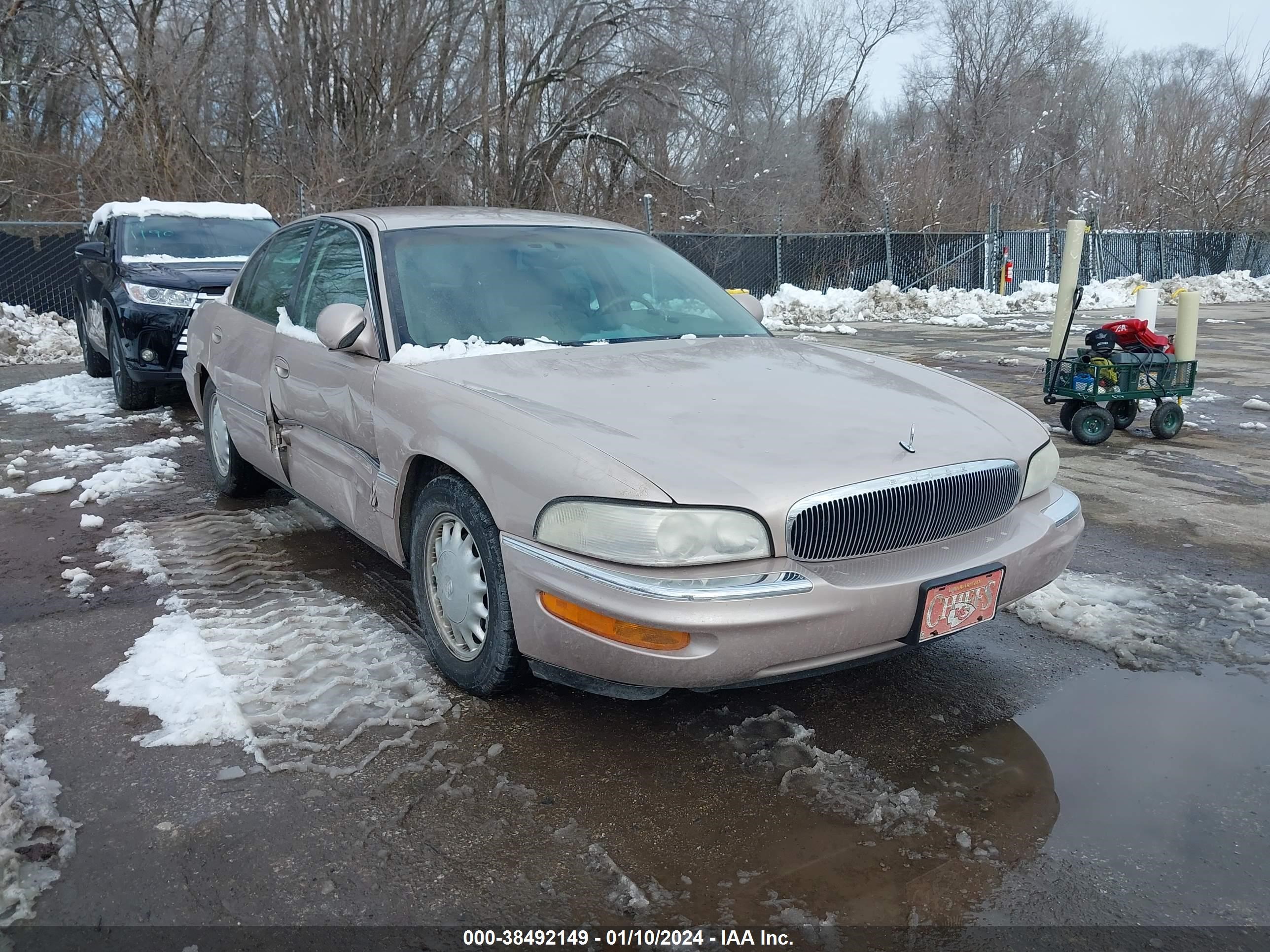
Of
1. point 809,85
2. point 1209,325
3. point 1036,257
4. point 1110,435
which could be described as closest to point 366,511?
point 1110,435

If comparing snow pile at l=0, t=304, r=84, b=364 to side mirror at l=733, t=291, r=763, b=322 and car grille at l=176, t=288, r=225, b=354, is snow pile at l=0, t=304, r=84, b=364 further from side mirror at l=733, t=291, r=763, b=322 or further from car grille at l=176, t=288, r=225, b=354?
side mirror at l=733, t=291, r=763, b=322

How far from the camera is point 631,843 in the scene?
2428 millimetres

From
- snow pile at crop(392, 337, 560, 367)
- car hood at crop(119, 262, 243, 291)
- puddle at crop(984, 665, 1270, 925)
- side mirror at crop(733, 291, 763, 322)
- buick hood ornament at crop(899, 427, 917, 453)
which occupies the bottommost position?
puddle at crop(984, 665, 1270, 925)

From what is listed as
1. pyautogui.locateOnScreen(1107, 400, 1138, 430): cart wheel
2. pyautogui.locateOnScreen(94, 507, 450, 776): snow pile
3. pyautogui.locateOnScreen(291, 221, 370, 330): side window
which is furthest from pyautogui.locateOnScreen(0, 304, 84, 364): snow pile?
pyautogui.locateOnScreen(1107, 400, 1138, 430): cart wheel

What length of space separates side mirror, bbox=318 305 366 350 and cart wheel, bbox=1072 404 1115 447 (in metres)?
5.49

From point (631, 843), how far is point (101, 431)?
6589 mm

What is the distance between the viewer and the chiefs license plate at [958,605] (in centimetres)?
269

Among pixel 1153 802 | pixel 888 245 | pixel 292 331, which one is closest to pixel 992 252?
pixel 888 245

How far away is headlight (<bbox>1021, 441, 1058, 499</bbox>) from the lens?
318 cm

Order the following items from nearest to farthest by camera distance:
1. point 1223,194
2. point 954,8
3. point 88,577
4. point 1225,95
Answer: point 88,577
point 1223,194
point 1225,95
point 954,8

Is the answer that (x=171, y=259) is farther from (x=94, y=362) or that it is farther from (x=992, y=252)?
(x=992, y=252)

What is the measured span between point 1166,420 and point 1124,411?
353mm

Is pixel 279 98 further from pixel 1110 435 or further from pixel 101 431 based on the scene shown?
pixel 1110 435

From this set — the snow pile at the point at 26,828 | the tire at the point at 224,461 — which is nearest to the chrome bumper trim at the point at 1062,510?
the snow pile at the point at 26,828
